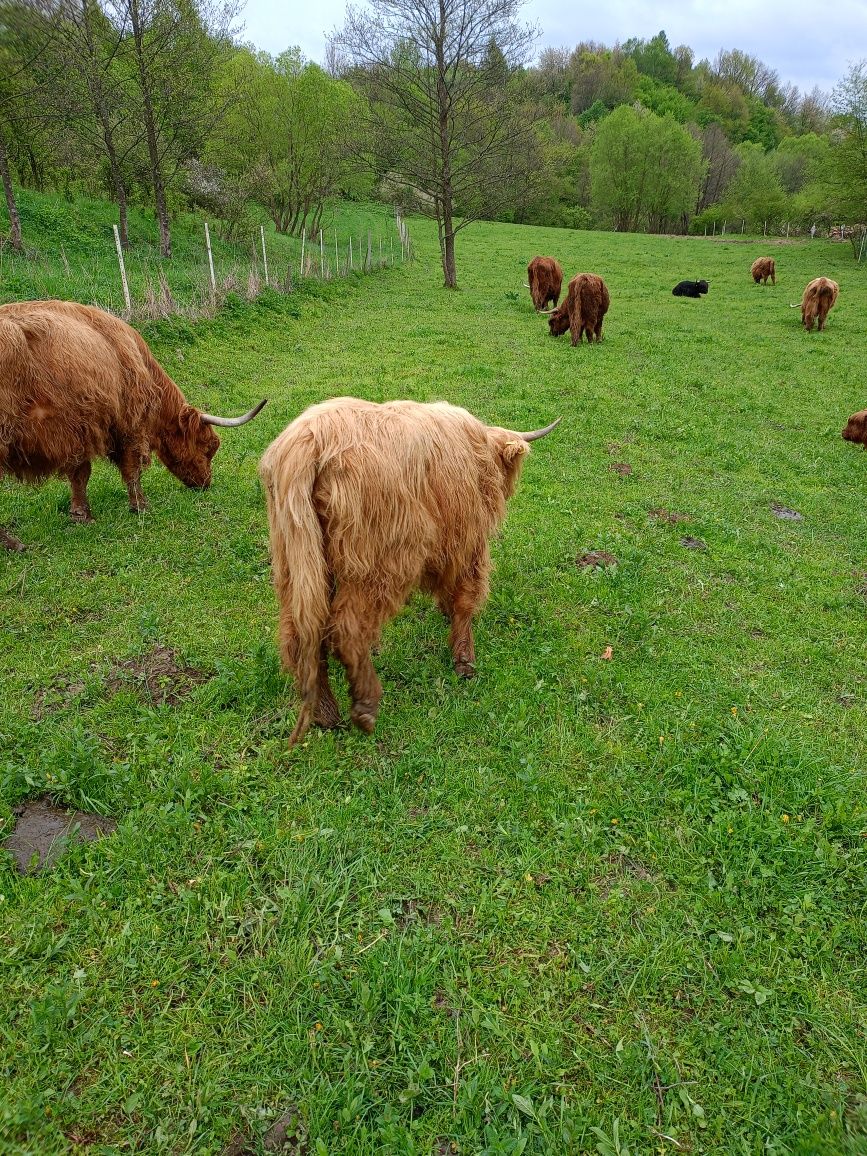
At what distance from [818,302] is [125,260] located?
1813cm

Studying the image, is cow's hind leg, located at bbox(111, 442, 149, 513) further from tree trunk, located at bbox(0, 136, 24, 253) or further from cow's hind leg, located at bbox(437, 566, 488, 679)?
tree trunk, located at bbox(0, 136, 24, 253)

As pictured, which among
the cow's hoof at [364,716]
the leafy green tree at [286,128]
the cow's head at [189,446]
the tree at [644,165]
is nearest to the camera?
the cow's hoof at [364,716]

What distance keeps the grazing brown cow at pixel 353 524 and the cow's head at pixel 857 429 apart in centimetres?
822

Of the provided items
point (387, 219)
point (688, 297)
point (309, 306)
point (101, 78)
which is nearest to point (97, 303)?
point (309, 306)

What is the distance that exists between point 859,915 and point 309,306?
55.9 feet

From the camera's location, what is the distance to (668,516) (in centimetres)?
687

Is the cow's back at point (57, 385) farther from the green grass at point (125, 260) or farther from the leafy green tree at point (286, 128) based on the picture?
the leafy green tree at point (286, 128)

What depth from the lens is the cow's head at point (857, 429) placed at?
9305 mm

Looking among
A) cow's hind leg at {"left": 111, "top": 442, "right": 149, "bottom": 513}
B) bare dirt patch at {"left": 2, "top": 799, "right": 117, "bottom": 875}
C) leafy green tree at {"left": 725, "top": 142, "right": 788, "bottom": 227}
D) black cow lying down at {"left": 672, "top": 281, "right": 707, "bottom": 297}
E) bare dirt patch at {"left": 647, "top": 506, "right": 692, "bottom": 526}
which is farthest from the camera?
leafy green tree at {"left": 725, "top": 142, "right": 788, "bottom": 227}

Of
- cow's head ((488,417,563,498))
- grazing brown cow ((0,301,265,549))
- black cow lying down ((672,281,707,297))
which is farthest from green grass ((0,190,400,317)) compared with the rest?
black cow lying down ((672,281,707,297))

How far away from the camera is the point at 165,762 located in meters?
3.32

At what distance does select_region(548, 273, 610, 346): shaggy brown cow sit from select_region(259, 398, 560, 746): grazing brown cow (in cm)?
1202

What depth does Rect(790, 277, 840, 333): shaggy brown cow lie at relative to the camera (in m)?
16.7

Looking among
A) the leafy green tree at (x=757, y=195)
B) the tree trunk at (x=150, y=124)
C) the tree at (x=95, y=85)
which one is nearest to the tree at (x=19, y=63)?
the tree at (x=95, y=85)
